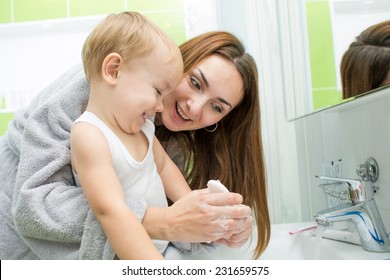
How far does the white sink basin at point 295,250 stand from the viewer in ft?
2.57

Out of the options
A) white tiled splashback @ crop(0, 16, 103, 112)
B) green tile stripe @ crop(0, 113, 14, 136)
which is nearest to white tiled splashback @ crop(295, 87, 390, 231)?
white tiled splashback @ crop(0, 16, 103, 112)

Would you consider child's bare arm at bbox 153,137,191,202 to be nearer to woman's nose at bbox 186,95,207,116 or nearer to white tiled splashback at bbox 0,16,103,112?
woman's nose at bbox 186,95,207,116

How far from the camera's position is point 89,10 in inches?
72.2

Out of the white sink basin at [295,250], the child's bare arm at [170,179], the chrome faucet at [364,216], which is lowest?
the white sink basin at [295,250]

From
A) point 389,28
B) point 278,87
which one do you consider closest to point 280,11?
point 278,87

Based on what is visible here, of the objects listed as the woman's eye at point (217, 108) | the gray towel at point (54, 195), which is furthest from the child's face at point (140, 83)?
A: the woman's eye at point (217, 108)

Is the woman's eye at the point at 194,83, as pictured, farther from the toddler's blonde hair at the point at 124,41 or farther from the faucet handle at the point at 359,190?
the faucet handle at the point at 359,190

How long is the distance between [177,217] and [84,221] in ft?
0.49

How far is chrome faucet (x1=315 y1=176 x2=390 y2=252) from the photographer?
2.53ft

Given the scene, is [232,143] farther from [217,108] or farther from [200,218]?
[200,218]

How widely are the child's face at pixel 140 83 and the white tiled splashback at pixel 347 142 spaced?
359 mm

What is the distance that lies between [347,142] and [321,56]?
246mm

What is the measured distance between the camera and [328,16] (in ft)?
2.62
